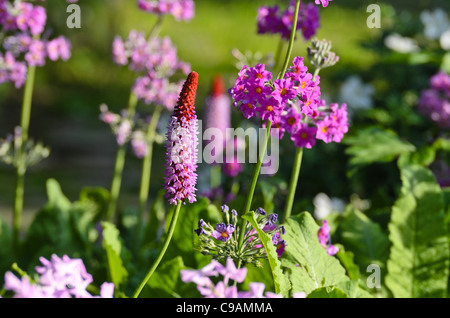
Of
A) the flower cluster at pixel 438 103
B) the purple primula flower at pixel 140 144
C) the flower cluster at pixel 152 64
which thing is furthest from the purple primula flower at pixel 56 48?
the flower cluster at pixel 438 103

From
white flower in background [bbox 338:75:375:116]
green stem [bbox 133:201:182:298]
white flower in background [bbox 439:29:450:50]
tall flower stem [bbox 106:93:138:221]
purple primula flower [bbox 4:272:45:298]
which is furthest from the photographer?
white flower in background [bbox 338:75:375:116]

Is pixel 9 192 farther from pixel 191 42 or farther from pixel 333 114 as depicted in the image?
pixel 191 42

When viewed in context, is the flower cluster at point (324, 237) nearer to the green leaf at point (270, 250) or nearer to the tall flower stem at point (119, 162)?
the green leaf at point (270, 250)

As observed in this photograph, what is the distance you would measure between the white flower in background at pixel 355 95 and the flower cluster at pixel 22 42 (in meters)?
1.82

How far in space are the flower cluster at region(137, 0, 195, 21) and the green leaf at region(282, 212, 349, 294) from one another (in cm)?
108

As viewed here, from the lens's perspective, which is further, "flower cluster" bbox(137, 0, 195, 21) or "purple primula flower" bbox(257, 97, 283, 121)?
"flower cluster" bbox(137, 0, 195, 21)

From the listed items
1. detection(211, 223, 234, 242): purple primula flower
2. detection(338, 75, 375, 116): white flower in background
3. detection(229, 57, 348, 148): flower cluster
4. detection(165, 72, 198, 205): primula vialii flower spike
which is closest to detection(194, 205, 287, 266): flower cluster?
detection(211, 223, 234, 242): purple primula flower

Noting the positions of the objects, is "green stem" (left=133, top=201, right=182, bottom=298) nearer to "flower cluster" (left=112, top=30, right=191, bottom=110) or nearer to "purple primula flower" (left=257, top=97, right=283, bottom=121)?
"purple primula flower" (left=257, top=97, right=283, bottom=121)

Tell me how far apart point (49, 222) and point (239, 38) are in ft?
28.6

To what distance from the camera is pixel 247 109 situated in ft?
4.69

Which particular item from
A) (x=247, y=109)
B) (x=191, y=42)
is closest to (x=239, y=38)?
(x=191, y=42)

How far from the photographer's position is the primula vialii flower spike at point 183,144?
131 cm

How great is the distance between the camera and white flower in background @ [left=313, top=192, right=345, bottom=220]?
3205 millimetres
